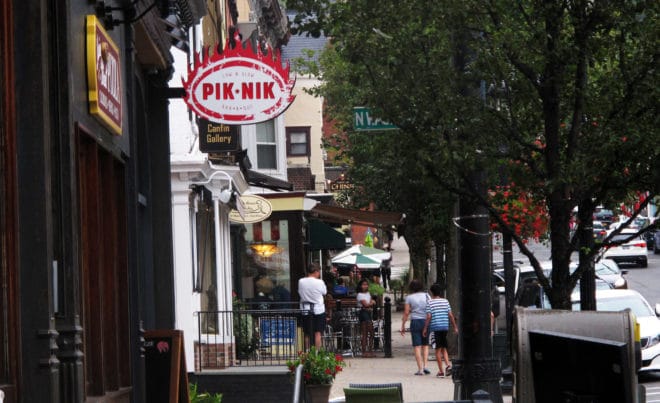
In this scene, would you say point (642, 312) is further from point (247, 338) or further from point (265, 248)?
point (265, 248)

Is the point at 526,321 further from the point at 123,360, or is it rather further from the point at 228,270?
the point at 228,270

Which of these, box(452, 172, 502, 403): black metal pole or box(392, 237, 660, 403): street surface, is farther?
box(392, 237, 660, 403): street surface

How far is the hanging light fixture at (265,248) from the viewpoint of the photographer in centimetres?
3009

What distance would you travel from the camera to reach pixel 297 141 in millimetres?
50531

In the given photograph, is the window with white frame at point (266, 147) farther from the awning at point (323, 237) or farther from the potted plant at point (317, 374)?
the potted plant at point (317, 374)

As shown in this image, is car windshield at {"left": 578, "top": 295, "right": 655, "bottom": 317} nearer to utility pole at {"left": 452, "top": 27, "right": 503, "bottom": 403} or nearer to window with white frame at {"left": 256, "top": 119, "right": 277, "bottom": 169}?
utility pole at {"left": 452, "top": 27, "right": 503, "bottom": 403}

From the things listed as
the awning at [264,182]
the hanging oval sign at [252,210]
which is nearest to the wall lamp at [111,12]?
the hanging oval sign at [252,210]

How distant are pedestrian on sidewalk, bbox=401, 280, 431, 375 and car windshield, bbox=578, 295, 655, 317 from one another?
306 cm

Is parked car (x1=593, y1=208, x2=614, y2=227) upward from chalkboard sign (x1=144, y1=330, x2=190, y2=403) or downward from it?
upward

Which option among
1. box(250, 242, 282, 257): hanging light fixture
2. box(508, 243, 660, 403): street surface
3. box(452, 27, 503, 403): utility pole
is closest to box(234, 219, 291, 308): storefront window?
box(250, 242, 282, 257): hanging light fixture

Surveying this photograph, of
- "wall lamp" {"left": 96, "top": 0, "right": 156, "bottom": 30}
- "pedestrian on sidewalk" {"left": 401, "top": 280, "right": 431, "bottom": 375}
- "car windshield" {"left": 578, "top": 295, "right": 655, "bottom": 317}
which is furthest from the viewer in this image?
"pedestrian on sidewalk" {"left": 401, "top": 280, "right": 431, "bottom": 375}

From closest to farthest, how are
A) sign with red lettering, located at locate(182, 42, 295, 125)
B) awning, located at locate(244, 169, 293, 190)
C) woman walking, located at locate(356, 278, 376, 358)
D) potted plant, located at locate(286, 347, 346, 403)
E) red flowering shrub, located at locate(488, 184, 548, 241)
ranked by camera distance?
red flowering shrub, located at locate(488, 184, 548, 241) → sign with red lettering, located at locate(182, 42, 295, 125) → potted plant, located at locate(286, 347, 346, 403) → woman walking, located at locate(356, 278, 376, 358) → awning, located at locate(244, 169, 293, 190)

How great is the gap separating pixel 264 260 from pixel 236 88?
17236 mm

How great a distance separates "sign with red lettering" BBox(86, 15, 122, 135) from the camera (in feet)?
26.9
